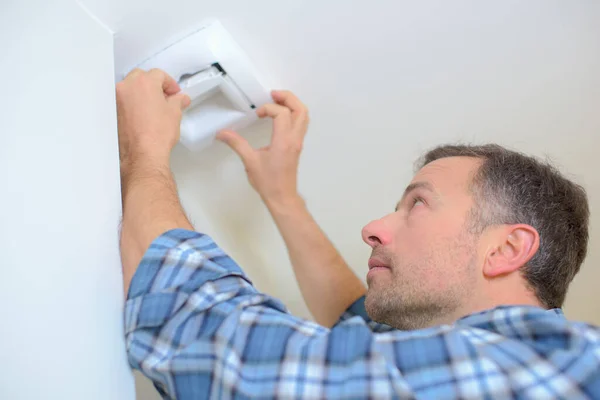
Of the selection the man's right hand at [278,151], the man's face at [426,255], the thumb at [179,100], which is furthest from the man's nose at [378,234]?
the thumb at [179,100]

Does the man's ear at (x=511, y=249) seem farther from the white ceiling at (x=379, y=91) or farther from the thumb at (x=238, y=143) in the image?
the thumb at (x=238, y=143)

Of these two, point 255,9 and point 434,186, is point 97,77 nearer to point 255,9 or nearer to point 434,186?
point 255,9

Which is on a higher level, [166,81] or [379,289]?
[166,81]

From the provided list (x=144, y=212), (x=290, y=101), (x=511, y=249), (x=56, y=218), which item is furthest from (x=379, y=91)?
(x=56, y=218)

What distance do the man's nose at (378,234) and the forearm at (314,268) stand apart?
0.73ft

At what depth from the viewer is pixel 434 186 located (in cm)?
93

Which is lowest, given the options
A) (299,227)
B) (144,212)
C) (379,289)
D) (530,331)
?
(530,331)

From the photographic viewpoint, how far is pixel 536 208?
929 millimetres

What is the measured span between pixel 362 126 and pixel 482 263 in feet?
1.39

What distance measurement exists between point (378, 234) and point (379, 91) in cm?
33

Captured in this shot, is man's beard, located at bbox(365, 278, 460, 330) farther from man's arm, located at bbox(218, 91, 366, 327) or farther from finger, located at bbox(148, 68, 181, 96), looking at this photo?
finger, located at bbox(148, 68, 181, 96)

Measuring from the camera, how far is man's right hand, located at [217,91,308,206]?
3.50 feet

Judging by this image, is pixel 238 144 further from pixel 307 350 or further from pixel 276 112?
pixel 307 350

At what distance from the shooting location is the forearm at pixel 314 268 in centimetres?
114
